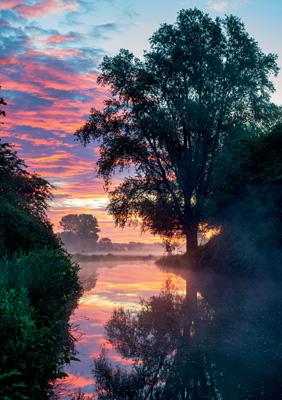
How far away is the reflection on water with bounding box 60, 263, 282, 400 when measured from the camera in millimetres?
7727

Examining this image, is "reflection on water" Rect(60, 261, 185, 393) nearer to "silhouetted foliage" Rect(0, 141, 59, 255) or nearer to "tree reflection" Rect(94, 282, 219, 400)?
"tree reflection" Rect(94, 282, 219, 400)

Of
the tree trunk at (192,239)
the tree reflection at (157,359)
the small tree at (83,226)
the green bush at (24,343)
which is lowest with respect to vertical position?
the tree reflection at (157,359)

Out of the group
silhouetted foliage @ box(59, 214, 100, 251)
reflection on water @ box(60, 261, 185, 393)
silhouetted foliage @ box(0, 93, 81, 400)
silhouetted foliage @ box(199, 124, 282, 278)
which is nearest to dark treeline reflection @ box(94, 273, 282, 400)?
reflection on water @ box(60, 261, 185, 393)

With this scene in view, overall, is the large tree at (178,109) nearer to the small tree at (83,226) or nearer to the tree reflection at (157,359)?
the tree reflection at (157,359)

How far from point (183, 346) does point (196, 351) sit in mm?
553

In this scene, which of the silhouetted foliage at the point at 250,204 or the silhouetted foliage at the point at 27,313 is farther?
the silhouetted foliage at the point at 250,204

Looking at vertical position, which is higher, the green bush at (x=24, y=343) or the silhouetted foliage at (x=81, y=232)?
the silhouetted foliage at (x=81, y=232)

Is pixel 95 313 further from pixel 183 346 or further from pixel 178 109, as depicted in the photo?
pixel 178 109

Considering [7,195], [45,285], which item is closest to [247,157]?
[7,195]

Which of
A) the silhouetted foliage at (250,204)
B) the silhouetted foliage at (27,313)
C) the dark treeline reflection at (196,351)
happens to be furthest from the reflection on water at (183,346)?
the silhouetted foliage at (250,204)

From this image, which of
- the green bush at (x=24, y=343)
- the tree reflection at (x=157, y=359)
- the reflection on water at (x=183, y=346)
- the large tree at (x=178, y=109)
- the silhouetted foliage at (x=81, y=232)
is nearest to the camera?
the green bush at (x=24, y=343)

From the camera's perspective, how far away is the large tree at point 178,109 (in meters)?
32.9

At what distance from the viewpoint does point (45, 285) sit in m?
9.96

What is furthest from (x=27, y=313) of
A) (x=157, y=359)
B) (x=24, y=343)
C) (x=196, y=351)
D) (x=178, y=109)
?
(x=178, y=109)
